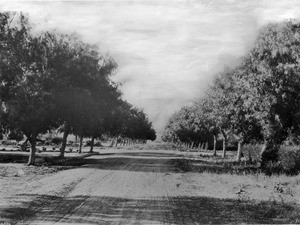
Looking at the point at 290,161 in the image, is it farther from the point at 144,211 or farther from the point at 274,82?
the point at 144,211

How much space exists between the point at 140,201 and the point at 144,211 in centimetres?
258

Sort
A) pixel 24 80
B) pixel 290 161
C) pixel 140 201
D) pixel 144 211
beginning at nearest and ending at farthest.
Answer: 1. pixel 144 211
2. pixel 140 201
3. pixel 24 80
4. pixel 290 161

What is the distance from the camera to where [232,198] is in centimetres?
2036

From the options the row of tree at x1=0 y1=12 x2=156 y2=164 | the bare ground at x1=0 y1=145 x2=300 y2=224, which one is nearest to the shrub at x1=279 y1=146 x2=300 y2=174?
the bare ground at x1=0 y1=145 x2=300 y2=224

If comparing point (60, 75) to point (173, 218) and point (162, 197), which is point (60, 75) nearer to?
point (162, 197)

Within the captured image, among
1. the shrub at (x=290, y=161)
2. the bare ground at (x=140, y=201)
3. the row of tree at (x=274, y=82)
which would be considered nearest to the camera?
the bare ground at (x=140, y=201)

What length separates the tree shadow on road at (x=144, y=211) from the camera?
553 inches

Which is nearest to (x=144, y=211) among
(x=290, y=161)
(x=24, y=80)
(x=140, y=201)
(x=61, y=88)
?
(x=140, y=201)

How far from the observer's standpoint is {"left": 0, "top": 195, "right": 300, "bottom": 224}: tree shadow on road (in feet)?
46.1

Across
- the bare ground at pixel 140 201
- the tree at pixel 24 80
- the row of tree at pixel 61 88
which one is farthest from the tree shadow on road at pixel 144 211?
the row of tree at pixel 61 88

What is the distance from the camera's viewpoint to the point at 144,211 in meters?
15.6

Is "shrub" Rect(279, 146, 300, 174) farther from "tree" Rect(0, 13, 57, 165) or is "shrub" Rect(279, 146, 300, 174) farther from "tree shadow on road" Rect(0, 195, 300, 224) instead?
"tree" Rect(0, 13, 57, 165)

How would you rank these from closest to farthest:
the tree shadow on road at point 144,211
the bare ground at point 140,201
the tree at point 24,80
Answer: the tree shadow on road at point 144,211 < the bare ground at point 140,201 < the tree at point 24,80

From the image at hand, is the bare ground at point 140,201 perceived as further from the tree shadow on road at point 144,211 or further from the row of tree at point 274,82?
the row of tree at point 274,82
